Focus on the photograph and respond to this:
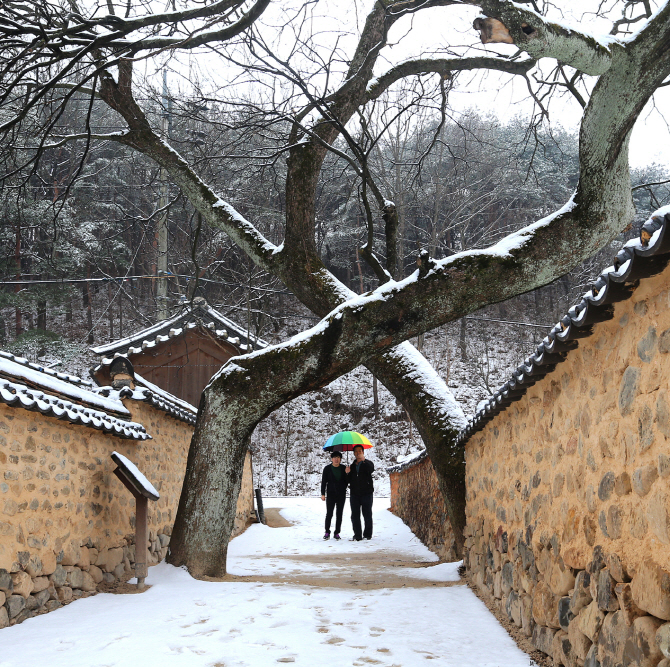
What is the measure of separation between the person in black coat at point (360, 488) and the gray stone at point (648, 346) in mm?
7599

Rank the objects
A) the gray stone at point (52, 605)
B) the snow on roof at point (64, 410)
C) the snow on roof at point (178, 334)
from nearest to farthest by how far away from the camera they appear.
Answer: the snow on roof at point (64, 410) → the gray stone at point (52, 605) → the snow on roof at point (178, 334)

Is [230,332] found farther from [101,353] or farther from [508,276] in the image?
[508,276]

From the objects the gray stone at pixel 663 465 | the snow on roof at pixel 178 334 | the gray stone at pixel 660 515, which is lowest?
the gray stone at pixel 660 515

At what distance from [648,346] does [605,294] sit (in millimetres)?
226

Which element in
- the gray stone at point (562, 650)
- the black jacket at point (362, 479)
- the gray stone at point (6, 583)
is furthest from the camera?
the black jacket at point (362, 479)

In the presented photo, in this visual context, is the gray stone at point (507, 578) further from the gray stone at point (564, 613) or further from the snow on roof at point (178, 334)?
the snow on roof at point (178, 334)

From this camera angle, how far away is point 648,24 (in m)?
4.91

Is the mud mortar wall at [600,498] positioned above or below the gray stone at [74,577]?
above

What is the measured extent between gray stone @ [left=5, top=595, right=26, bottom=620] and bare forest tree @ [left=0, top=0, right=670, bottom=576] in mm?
1837

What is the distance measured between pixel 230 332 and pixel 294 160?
345 inches

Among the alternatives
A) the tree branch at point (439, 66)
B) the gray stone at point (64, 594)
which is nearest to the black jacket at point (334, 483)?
the gray stone at point (64, 594)

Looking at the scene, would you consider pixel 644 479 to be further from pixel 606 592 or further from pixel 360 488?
pixel 360 488

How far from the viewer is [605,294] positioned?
7.16ft

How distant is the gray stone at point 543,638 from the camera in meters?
3.06
